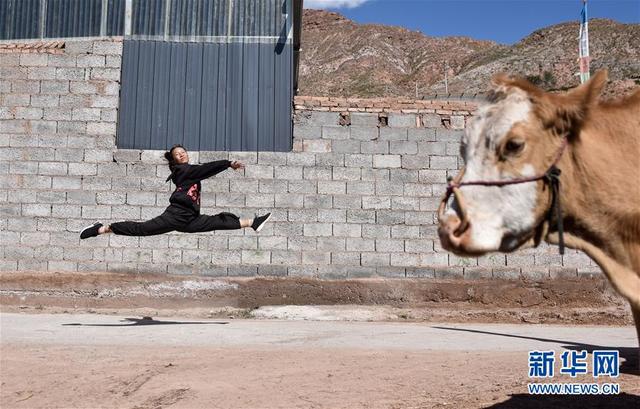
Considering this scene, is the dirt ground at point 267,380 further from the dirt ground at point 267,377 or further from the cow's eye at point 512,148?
the cow's eye at point 512,148

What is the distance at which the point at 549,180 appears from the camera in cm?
210

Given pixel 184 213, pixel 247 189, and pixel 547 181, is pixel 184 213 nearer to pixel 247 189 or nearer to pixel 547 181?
pixel 247 189

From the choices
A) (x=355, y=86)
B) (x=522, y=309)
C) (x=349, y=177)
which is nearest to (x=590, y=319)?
(x=522, y=309)

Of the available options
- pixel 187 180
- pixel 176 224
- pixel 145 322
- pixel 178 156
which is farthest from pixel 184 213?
pixel 145 322

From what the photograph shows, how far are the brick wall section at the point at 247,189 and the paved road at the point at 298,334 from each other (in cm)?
134

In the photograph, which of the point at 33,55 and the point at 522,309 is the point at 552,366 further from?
the point at 33,55

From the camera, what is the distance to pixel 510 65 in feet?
130

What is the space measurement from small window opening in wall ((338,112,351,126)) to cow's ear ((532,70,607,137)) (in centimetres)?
794

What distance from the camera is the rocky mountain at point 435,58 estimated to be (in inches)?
1468

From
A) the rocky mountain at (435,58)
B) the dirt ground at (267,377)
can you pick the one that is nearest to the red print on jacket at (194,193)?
the dirt ground at (267,377)

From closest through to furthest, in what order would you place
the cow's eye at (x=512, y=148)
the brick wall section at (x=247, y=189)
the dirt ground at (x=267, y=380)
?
1. the cow's eye at (x=512, y=148)
2. the dirt ground at (x=267, y=380)
3. the brick wall section at (x=247, y=189)

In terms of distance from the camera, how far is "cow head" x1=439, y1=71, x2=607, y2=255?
2.04 metres

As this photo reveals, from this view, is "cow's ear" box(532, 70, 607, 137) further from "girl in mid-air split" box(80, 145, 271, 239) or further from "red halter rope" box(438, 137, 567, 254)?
"girl in mid-air split" box(80, 145, 271, 239)

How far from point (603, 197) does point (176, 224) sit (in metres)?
5.55
